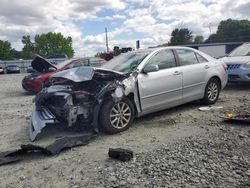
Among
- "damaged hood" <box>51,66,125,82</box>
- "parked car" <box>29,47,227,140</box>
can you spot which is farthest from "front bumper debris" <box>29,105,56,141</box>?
"damaged hood" <box>51,66,125,82</box>

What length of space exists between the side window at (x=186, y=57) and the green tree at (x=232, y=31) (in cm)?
7533

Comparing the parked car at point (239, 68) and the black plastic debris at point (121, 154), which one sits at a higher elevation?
the parked car at point (239, 68)

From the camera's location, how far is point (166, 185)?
Answer: 3.41m

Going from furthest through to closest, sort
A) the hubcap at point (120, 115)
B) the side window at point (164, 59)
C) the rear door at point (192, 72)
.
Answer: the rear door at point (192, 72)
the side window at point (164, 59)
the hubcap at point (120, 115)

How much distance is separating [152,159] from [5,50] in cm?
9247

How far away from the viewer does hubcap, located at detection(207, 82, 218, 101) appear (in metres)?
7.57

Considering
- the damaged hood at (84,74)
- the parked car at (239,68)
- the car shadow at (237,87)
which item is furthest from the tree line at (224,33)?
the damaged hood at (84,74)

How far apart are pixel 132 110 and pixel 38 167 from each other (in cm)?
227

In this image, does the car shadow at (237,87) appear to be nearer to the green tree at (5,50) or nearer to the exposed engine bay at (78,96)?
the exposed engine bay at (78,96)

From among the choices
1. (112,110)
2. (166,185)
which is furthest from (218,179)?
(112,110)

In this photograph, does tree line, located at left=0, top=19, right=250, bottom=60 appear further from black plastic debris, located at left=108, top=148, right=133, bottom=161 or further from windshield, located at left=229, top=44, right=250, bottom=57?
black plastic debris, located at left=108, top=148, right=133, bottom=161

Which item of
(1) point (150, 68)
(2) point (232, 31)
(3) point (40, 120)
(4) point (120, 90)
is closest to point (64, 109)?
(3) point (40, 120)

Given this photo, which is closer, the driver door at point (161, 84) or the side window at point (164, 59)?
the driver door at point (161, 84)

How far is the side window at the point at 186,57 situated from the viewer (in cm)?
699
